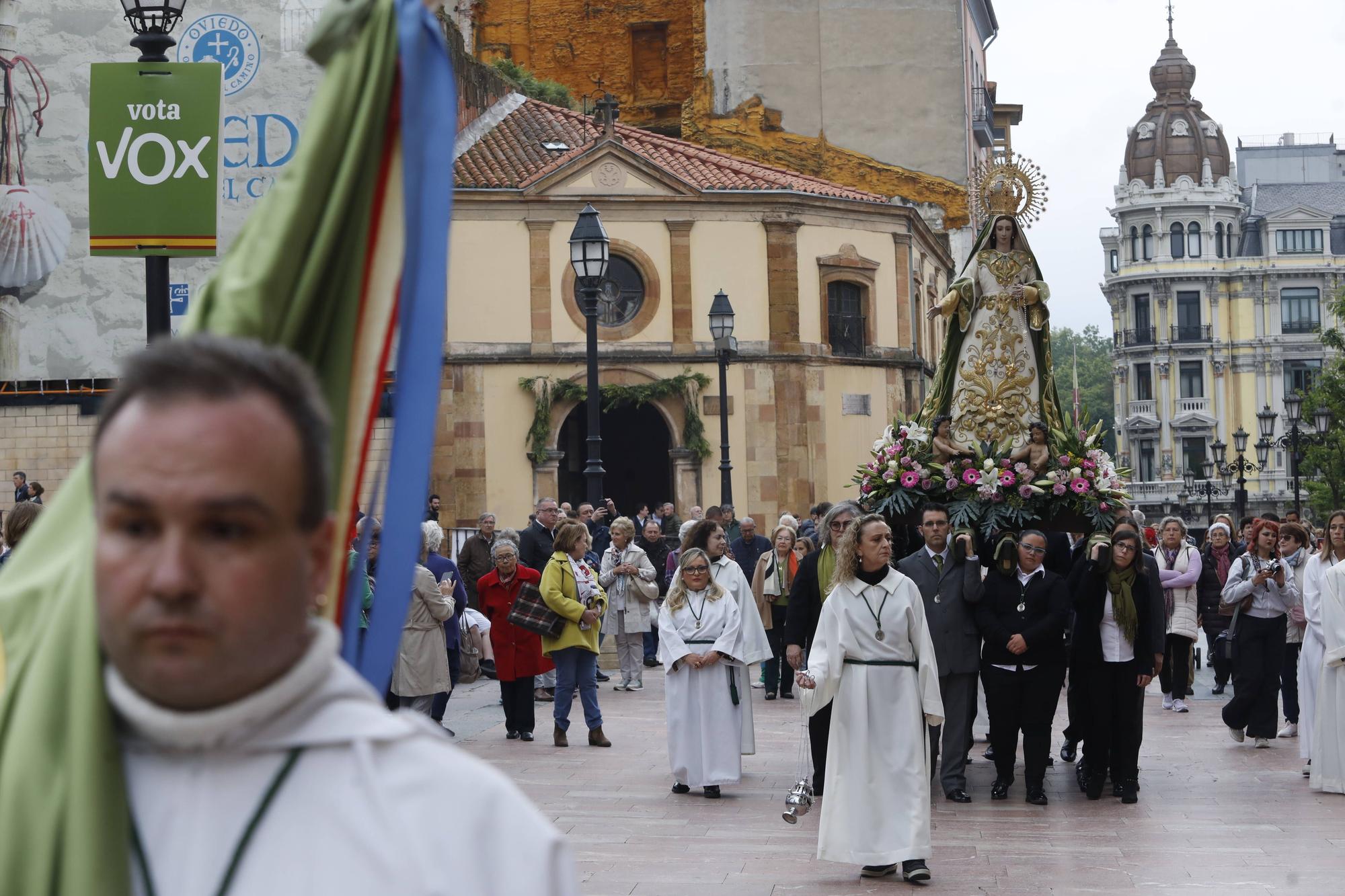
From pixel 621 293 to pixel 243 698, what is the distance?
37.4 m

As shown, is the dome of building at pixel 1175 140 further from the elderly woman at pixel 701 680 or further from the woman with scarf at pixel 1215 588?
the elderly woman at pixel 701 680

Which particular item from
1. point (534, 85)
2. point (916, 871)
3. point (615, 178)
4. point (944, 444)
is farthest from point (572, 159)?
point (916, 871)

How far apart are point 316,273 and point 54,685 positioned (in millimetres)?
609

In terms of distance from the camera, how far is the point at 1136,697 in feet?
41.1

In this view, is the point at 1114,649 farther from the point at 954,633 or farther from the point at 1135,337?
the point at 1135,337

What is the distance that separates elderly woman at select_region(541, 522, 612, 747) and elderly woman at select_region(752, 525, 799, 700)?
161 inches

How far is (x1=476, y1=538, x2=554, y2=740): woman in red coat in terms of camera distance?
1516 cm

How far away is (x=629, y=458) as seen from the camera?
4103cm

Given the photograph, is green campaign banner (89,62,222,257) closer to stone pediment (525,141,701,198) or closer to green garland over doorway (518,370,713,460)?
green garland over doorway (518,370,713,460)

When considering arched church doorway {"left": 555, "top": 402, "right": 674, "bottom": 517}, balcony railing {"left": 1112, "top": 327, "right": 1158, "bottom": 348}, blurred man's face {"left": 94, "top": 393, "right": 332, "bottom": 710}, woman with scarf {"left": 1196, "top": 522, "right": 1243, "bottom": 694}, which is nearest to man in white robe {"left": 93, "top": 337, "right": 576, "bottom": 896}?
blurred man's face {"left": 94, "top": 393, "right": 332, "bottom": 710}

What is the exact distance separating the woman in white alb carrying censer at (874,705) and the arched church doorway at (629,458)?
29.8m

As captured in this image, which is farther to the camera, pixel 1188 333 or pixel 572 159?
pixel 1188 333

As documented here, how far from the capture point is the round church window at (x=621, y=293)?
38812mm

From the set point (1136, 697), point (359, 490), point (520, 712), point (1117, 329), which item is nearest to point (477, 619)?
point (520, 712)
